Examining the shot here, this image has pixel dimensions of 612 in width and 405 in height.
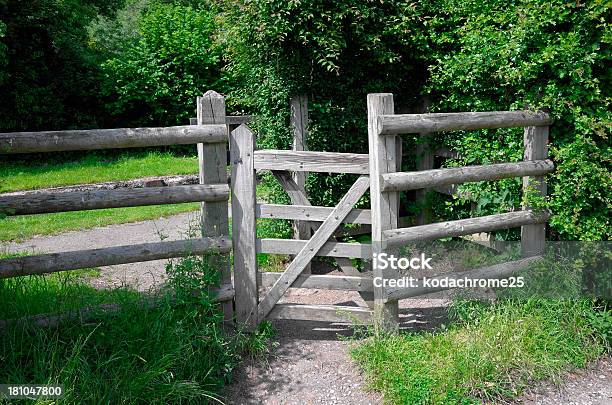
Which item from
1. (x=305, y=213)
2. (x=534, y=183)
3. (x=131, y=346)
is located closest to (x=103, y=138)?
(x=131, y=346)

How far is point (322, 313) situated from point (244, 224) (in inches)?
39.9

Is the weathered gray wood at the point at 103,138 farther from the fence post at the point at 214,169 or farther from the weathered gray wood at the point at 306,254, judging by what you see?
the weathered gray wood at the point at 306,254

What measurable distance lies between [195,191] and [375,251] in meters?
1.53

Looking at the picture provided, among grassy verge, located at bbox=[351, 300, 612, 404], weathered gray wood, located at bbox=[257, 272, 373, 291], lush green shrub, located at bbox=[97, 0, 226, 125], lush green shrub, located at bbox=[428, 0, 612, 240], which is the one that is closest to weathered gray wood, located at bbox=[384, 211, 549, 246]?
lush green shrub, located at bbox=[428, 0, 612, 240]

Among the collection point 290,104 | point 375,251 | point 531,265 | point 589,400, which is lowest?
point 589,400

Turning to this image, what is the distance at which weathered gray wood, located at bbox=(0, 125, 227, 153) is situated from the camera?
4.14 meters

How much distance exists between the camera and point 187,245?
465 cm

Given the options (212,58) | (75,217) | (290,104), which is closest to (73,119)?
(212,58)

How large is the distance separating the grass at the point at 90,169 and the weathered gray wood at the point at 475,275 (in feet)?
27.6

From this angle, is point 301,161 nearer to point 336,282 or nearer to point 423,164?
point 336,282

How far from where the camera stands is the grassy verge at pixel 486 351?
4.26m

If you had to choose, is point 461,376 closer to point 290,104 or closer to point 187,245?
point 187,245

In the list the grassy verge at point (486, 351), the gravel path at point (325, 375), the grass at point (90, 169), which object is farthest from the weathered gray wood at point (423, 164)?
the grass at point (90, 169)

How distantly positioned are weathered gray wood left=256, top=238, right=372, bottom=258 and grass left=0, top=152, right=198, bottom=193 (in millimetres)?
7840
